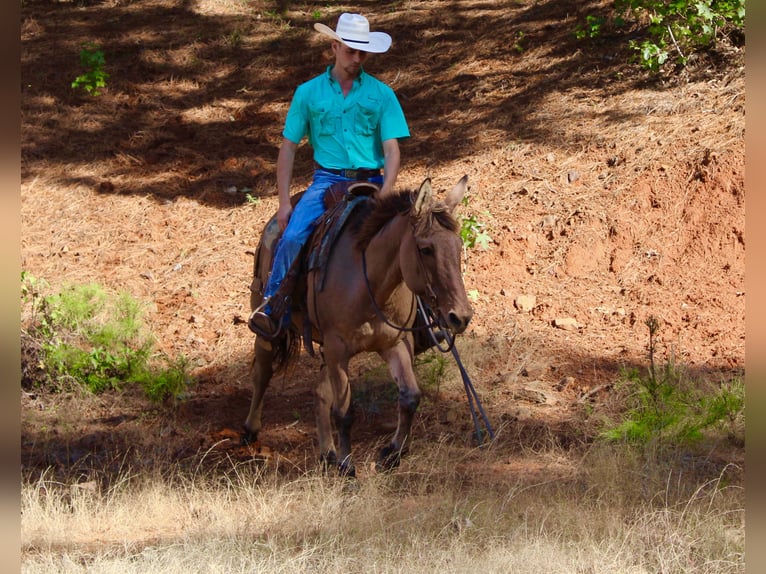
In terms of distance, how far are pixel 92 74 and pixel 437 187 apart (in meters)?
6.86

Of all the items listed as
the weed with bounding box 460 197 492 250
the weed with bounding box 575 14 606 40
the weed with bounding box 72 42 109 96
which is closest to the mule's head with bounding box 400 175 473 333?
the weed with bounding box 460 197 492 250

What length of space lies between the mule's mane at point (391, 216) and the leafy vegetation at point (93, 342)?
3.54 metres

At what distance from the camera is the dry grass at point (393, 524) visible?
5238mm

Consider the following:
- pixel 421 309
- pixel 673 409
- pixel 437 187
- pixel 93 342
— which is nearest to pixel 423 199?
pixel 421 309

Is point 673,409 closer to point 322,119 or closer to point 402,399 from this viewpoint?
point 402,399

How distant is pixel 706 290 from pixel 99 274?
23.9 ft

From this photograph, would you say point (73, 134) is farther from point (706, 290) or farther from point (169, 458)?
point (706, 290)

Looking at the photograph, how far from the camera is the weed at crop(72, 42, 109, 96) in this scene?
1510cm

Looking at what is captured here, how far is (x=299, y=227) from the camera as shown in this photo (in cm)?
694

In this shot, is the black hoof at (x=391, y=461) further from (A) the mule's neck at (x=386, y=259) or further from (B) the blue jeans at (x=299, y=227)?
(B) the blue jeans at (x=299, y=227)

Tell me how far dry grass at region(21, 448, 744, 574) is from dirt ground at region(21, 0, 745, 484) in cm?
93

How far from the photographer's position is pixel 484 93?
13789 mm

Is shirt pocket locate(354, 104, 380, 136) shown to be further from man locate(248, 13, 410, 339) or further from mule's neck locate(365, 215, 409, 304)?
mule's neck locate(365, 215, 409, 304)

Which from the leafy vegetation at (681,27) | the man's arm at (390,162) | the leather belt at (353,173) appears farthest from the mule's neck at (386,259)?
the leafy vegetation at (681,27)
